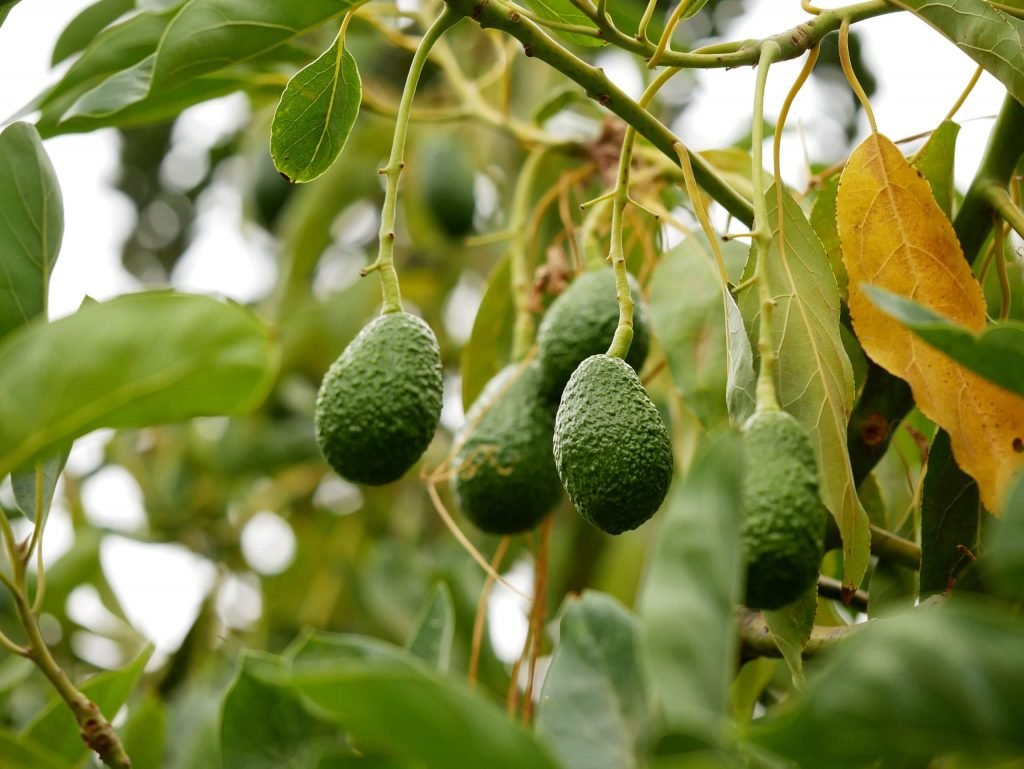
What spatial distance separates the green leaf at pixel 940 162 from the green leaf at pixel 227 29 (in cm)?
53

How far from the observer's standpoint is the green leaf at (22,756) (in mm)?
815

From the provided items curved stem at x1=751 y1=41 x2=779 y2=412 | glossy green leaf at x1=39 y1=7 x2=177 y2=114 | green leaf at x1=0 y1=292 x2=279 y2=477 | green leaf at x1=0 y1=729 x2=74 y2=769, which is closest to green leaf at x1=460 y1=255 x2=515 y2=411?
glossy green leaf at x1=39 y1=7 x2=177 y2=114

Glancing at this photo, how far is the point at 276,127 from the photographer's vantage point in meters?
0.94

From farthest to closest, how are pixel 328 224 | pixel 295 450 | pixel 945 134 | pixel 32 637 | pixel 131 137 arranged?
pixel 131 137
pixel 328 224
pixel 295 450
pixel 945 134
pixel 32 637

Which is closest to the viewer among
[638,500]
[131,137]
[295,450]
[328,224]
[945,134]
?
[638,500]

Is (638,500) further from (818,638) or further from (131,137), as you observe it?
(131,137)

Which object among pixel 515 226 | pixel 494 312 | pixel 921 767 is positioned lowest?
Result: pixel 921 767

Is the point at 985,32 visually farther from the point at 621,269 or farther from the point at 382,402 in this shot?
the point at 382,402

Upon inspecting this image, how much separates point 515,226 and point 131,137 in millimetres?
2133

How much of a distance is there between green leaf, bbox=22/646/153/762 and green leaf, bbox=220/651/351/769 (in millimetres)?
292

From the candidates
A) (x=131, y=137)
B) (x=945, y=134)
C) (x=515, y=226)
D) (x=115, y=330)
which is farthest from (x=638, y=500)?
(x=131, y=137)

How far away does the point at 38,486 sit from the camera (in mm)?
952

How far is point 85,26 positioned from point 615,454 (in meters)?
1.09

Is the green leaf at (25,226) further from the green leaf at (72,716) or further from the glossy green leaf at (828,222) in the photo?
the glossy green leaf at (828,222)
